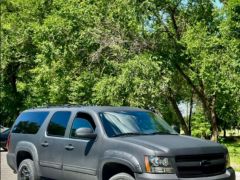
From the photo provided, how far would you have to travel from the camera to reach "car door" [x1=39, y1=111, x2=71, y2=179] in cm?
898

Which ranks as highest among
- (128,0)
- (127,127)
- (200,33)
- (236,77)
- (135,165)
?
(128,0)

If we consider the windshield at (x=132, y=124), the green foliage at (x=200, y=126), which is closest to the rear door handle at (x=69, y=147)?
the windshield at (x=132, y=124)

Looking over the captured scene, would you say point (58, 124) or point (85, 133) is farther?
point (58, 124)

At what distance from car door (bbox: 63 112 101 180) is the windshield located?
0.85 ft

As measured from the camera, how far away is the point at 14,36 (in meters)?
37.4

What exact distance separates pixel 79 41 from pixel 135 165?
20.0 m

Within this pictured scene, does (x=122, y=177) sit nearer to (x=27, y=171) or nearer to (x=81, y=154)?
(x=81, y=154)

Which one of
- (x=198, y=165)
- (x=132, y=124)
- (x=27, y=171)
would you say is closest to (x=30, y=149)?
(x=27, y=171)

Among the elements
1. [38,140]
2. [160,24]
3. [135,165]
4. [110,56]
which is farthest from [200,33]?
[135,165]

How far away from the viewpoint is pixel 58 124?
943 centimetres

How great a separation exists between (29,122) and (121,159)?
3556mm

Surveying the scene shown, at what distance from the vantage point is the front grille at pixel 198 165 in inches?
288

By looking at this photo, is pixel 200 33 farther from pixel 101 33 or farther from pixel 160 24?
pixel 101 33

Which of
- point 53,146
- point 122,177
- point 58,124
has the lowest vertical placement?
point 122,177
